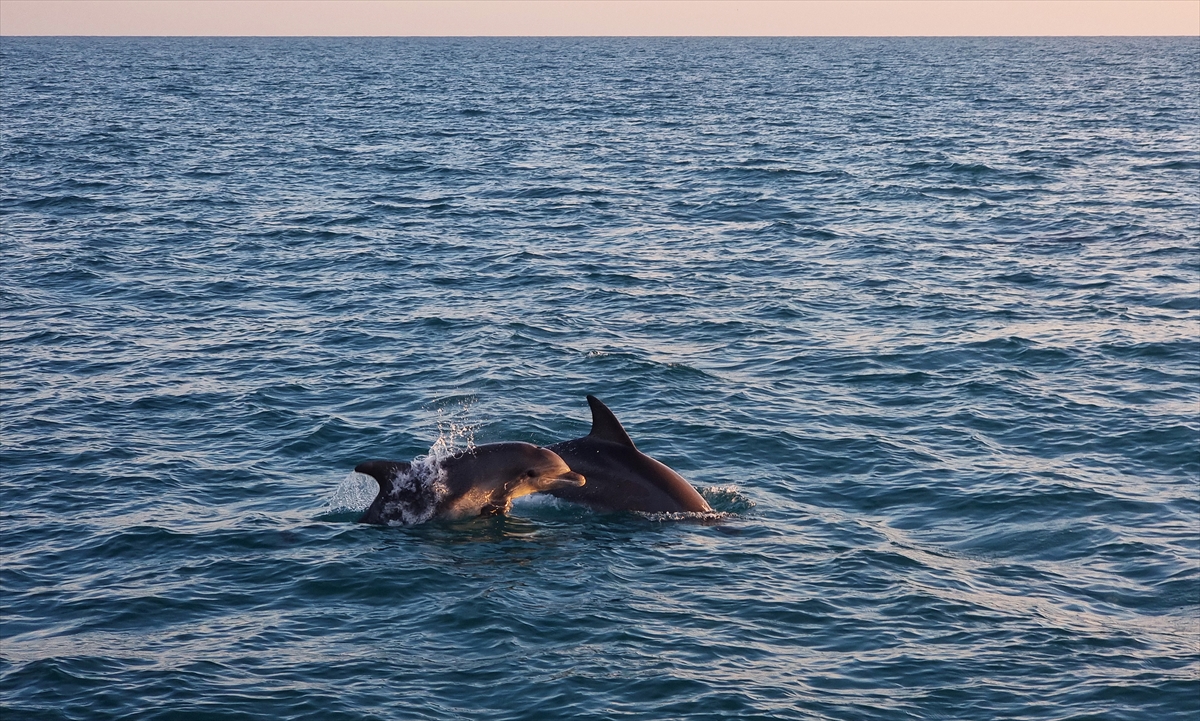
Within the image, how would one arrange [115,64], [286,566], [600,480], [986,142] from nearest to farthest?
[286,566] < [600,480] < [986,142] < [115,64]

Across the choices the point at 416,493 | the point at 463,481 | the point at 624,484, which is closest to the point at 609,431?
the point at 624,484

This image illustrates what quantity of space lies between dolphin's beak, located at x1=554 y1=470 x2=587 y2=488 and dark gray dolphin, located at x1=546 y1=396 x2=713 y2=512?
1.32 feet

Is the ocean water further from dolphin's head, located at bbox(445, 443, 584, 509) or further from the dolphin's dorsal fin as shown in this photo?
the dolphin's dorsal fin

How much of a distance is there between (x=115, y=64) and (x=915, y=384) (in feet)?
521

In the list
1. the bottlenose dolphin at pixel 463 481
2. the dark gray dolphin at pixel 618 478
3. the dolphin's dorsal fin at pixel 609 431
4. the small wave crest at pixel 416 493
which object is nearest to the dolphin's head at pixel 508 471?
the bottlenose dolphin at pixel 463 481

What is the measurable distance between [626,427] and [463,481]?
5.31m

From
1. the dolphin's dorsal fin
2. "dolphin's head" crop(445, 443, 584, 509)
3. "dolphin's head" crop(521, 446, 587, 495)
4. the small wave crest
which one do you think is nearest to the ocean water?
the small wave crest

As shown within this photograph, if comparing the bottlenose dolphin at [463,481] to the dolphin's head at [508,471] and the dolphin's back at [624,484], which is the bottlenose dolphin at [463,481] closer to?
the dolphin's head at [508,471]

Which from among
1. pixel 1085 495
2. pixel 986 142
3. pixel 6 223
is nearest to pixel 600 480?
pixel 1085 495

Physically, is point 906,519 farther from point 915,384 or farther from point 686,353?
point 686,353

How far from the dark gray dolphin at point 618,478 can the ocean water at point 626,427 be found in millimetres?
299

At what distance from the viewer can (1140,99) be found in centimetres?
9362

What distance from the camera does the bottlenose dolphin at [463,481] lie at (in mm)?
17719

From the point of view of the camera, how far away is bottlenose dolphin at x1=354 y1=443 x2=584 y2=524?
1772 centimetres
